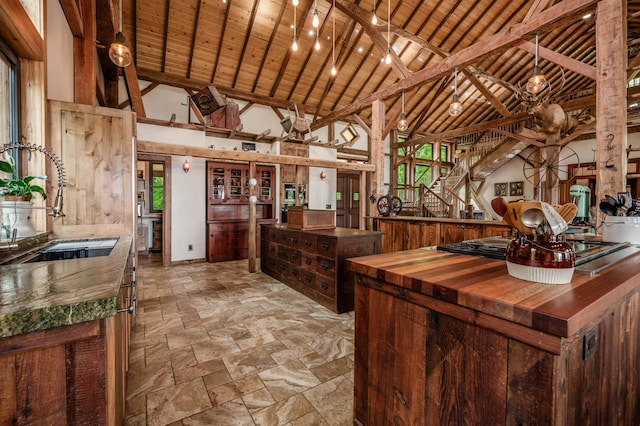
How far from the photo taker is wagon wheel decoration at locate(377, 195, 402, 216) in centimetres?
594

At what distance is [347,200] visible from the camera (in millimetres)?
9133

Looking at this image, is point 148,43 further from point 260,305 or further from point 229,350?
point 229,350

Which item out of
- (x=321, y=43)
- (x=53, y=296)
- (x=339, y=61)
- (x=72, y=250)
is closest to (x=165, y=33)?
(x=321, y=43)

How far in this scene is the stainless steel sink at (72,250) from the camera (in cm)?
175

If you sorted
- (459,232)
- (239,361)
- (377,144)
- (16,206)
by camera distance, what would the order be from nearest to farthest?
(16,206)
(239,361)
(459,232)
(377,144)

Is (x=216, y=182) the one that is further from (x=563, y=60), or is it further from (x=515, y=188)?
(x=515, y=188)

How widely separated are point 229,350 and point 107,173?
2022mm

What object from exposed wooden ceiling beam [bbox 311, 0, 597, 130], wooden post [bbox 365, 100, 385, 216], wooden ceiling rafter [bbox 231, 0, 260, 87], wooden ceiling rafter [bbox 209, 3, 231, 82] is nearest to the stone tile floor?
wooden post [bbox 365, 100, 385, 216]

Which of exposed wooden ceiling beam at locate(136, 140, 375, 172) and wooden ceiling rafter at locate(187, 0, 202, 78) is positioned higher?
wooden ceiling rafter at locate(187, 0, 202, 78)

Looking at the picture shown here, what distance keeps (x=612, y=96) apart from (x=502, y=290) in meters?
3.59

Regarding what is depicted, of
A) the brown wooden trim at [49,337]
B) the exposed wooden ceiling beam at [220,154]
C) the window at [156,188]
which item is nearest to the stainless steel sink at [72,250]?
the brown wooden trim at [49,337]

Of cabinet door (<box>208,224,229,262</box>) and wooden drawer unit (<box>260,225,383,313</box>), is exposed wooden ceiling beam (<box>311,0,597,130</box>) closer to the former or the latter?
wooden drawer unit (<box>260,225,383,313</box>)

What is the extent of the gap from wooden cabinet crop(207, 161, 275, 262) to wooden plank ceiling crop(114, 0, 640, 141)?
2.11 meters

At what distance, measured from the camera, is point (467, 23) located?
6730 millimetres
